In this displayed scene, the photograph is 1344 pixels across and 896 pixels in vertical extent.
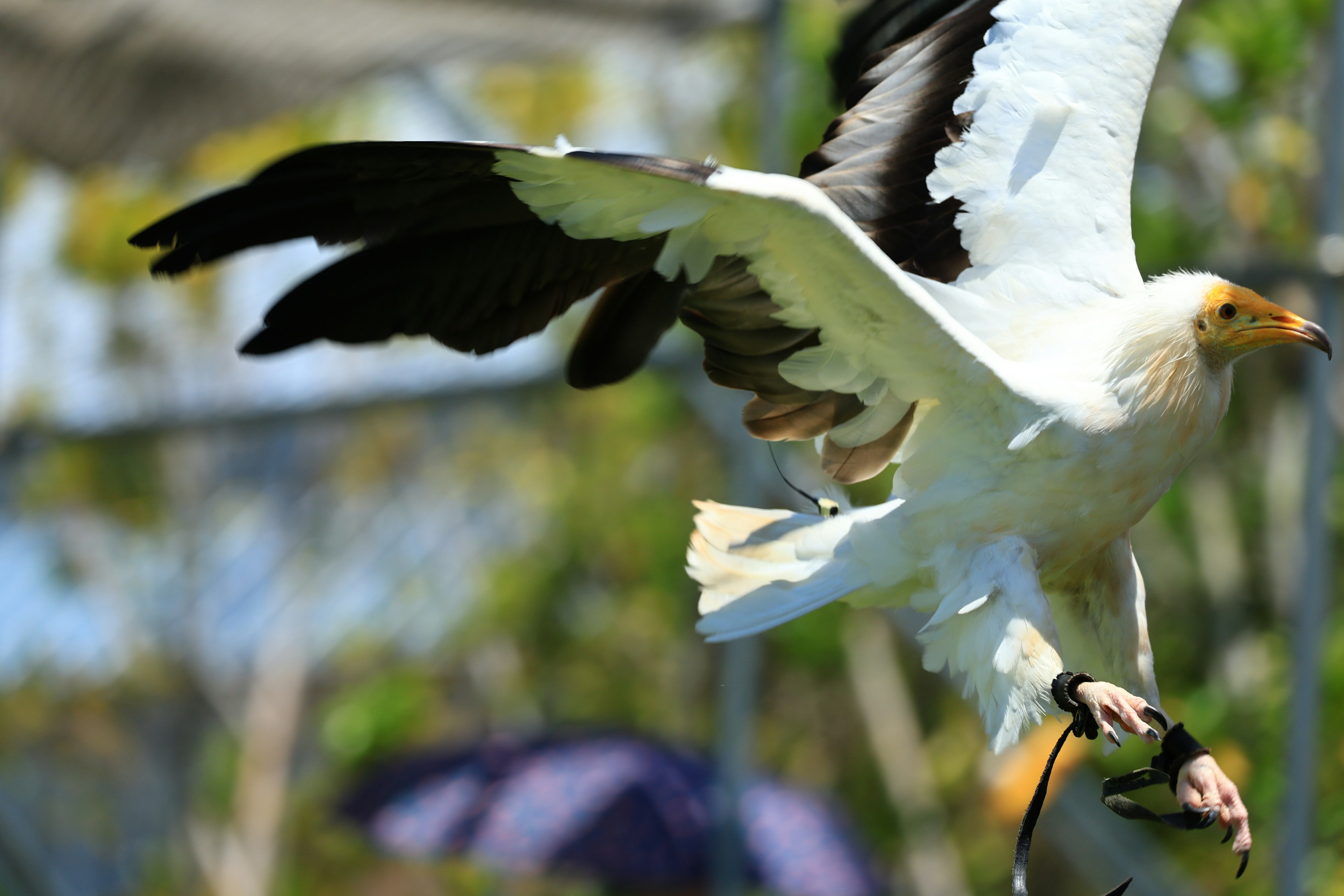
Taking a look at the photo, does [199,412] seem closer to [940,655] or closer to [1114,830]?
[1114,830]

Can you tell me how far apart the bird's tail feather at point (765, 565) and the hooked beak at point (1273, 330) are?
A: 531 millimetres

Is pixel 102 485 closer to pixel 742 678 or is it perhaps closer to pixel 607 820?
pixel 607 820

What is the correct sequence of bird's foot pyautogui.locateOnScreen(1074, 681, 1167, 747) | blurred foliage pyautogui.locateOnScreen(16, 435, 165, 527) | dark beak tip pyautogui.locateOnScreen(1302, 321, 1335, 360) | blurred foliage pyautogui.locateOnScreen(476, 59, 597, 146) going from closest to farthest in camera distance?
bird's foot pyautogui.locateOnScreen(1074, 681, 1167, 747) → dark beak tip pyautogui.locateOnScreen(1302, 321, 1335, 360) → blurred foliage pyautogui.locateOnScreen(476, 59, 597, 146) → blurred foliage pyautogui.locateOnScreen(16, 435, 165, 527)

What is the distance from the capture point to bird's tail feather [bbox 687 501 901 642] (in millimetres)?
1860

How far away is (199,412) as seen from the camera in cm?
574

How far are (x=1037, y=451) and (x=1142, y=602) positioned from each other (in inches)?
15.3

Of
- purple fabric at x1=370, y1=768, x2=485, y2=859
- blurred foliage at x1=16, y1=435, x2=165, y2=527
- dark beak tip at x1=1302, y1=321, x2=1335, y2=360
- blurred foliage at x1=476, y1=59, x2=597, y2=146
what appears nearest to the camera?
dark beak tip at x1=1302, y1=321, x2=1335, y2=360

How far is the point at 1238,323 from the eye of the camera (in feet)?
5.65

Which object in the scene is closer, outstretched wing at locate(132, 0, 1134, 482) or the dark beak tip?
outstretched wing at locate(132, 0, 1134, 482)

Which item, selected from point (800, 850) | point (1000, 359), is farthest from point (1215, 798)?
point (800, 850)

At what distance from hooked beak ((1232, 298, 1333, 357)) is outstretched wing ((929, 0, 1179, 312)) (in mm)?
200

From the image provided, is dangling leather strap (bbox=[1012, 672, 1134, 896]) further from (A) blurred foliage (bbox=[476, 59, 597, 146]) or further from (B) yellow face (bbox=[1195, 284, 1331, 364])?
(A) blurred foliage (bbox=[476, 59, 597, 146])

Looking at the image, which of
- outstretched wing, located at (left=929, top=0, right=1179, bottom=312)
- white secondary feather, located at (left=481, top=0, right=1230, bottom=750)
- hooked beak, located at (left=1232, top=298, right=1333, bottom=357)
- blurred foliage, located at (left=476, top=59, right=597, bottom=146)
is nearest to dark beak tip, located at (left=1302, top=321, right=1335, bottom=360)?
hooked beak, located at (left=1232, top=298, right=1333, bottom=357)

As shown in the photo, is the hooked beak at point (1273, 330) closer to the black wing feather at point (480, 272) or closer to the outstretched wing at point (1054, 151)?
the outstretched wing at point (1054, 151)
